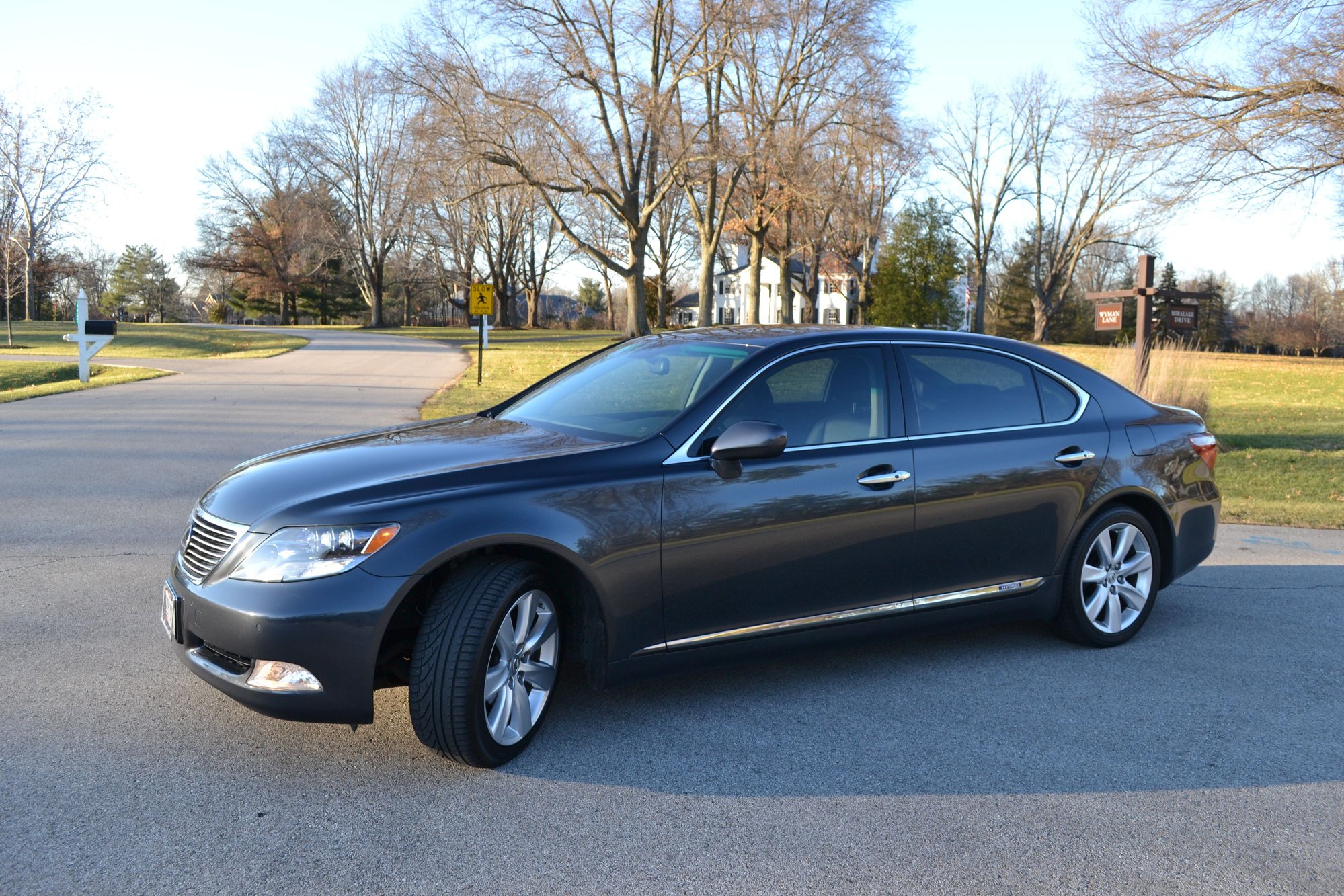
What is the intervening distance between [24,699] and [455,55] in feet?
102

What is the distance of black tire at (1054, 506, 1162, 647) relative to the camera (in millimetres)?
5211

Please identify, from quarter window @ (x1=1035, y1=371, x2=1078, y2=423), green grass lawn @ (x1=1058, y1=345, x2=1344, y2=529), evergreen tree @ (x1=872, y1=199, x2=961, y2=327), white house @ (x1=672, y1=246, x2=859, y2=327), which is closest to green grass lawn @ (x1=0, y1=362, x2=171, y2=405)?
quarter window @ (x1=1035, y1=371, x2=1078, y2=423)

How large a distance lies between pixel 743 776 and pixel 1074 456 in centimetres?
255

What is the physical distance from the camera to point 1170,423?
5.70m

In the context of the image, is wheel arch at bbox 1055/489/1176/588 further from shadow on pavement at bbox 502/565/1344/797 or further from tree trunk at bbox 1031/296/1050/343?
tree trunk at bbox 1031/296/1050/343

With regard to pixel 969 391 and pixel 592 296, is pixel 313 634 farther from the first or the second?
pixel 592 296

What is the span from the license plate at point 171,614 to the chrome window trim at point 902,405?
6.29 ft

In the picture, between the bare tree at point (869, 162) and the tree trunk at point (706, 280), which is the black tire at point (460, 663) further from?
the tree trunk at point (706, 280)

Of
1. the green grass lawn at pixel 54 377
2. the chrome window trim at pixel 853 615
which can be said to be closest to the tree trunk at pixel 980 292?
the green grass lawn at pixel 54 377

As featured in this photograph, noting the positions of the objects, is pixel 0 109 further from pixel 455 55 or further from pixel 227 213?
pixel 227 213

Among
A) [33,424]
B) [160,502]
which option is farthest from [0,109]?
[160,502]

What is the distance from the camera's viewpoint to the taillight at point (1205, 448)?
5738 mm

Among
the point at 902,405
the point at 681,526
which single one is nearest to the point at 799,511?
the point at 681,526

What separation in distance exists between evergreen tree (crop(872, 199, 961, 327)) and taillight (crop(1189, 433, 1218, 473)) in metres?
55.2
